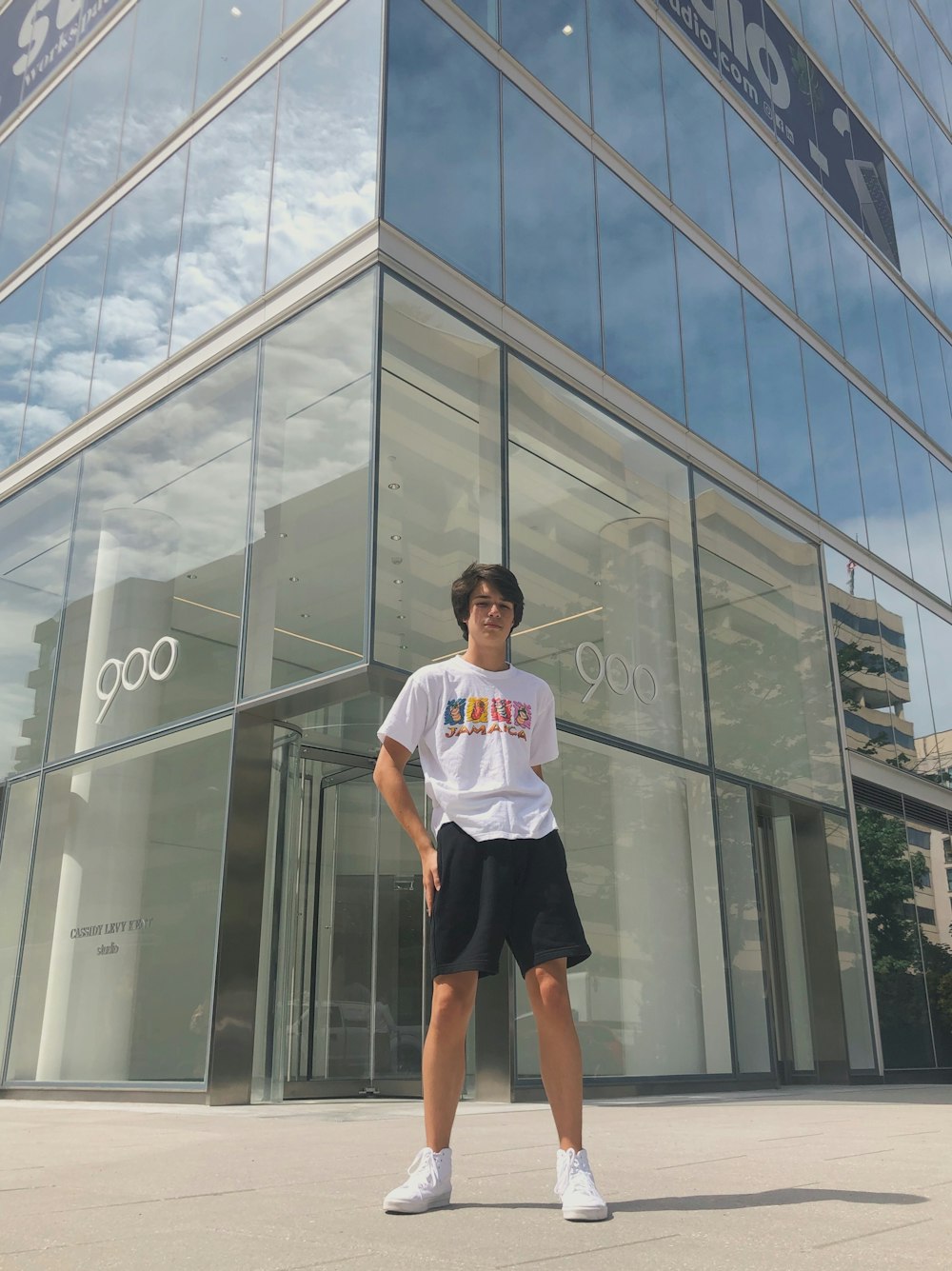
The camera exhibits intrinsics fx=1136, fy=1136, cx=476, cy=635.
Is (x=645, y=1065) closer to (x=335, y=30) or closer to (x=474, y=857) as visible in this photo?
(x=474, y=857)

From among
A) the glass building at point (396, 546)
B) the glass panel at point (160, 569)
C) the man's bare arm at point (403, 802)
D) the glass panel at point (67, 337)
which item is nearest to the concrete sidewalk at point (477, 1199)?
the man's bare arm at point (403, 802)

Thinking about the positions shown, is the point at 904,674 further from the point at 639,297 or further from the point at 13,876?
the point at 13,876

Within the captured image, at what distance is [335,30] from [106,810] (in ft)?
23.6

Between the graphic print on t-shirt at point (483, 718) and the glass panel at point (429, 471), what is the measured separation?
4.77 metres

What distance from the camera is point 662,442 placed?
12070mm

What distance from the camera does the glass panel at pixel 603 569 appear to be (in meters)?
9.81

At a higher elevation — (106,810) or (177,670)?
(177,670)

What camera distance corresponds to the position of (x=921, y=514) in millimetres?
17766

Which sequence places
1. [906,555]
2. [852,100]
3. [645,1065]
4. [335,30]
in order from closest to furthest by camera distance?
[645,1065] < [335,30] < [906,555] < [852,100]

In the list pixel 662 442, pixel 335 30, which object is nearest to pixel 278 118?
pixel 335 30

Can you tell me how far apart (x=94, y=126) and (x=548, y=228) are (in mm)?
5795

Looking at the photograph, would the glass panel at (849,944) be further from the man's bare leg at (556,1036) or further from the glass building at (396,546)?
the man's bare leg at (556,1036)

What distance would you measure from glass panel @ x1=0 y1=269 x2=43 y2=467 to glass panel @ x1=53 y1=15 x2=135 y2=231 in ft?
3.10

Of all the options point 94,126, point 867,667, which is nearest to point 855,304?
point 867,667
